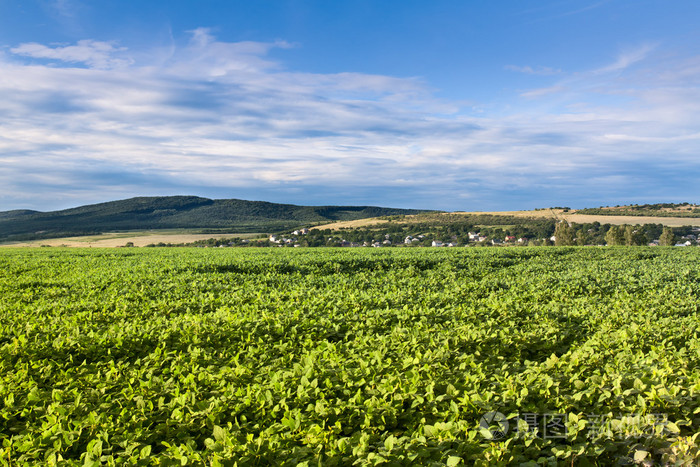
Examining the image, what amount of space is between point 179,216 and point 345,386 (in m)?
158

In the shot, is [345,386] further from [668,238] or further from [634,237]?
[668,238]

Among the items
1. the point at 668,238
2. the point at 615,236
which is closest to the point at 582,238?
the point at 615,236

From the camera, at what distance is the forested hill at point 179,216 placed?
408 feet

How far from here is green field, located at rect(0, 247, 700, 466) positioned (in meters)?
3.36

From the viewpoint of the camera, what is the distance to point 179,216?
150000 mm

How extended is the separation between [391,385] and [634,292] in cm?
1060

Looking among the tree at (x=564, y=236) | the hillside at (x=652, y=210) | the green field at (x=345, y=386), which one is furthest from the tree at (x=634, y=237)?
the green field at (x=345, y=386)

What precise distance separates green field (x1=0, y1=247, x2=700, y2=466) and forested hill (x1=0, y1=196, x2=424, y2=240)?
375 ft

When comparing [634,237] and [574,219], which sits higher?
[574,219]

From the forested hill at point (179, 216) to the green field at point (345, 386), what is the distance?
375 feet

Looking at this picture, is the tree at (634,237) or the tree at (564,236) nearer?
the tree at (634,237)

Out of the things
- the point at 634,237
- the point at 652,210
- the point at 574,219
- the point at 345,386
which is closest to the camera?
the point at 345,386

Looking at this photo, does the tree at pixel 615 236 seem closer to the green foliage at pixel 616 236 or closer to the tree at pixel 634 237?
the green foliage at pixel 616 236

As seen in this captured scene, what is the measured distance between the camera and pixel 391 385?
4203 mm
